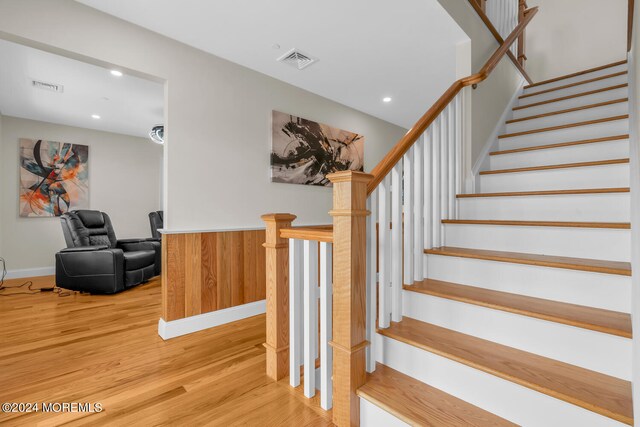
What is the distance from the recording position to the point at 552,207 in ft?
5.78

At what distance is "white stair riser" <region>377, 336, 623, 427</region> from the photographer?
0.96 metres

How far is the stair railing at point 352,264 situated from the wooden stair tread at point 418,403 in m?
0.08

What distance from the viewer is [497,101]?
2.73 m

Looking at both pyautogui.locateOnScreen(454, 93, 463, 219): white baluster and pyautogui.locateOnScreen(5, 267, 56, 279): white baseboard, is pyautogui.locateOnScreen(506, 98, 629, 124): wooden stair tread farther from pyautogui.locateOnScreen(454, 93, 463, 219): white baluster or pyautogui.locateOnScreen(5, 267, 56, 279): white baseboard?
pyautogui.locateOnScreen(5, 267, 56, 279): white baseboard

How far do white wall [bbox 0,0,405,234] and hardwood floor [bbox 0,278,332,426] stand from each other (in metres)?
0.96

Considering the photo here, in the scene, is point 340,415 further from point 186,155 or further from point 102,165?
point 102,165

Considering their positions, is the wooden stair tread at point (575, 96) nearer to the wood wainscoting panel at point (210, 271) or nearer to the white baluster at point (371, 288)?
the white baluster at point (371, 288)

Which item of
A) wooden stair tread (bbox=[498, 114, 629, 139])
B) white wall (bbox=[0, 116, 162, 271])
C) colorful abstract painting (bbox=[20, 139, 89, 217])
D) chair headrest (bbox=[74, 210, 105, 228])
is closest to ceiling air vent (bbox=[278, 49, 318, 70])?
wooden stair tread (bbox=[498, 114, 629, 139])

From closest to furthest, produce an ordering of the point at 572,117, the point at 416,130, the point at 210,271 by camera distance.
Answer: the point at 416,130
the point at 572,117
the point at 210,271

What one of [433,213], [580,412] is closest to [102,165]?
[433,213]

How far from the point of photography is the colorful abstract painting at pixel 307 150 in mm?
3137

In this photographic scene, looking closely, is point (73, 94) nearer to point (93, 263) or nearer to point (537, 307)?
point (93, 263)

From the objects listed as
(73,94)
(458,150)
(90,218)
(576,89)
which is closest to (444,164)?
(458,150)

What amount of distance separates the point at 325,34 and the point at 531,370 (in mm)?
2429
